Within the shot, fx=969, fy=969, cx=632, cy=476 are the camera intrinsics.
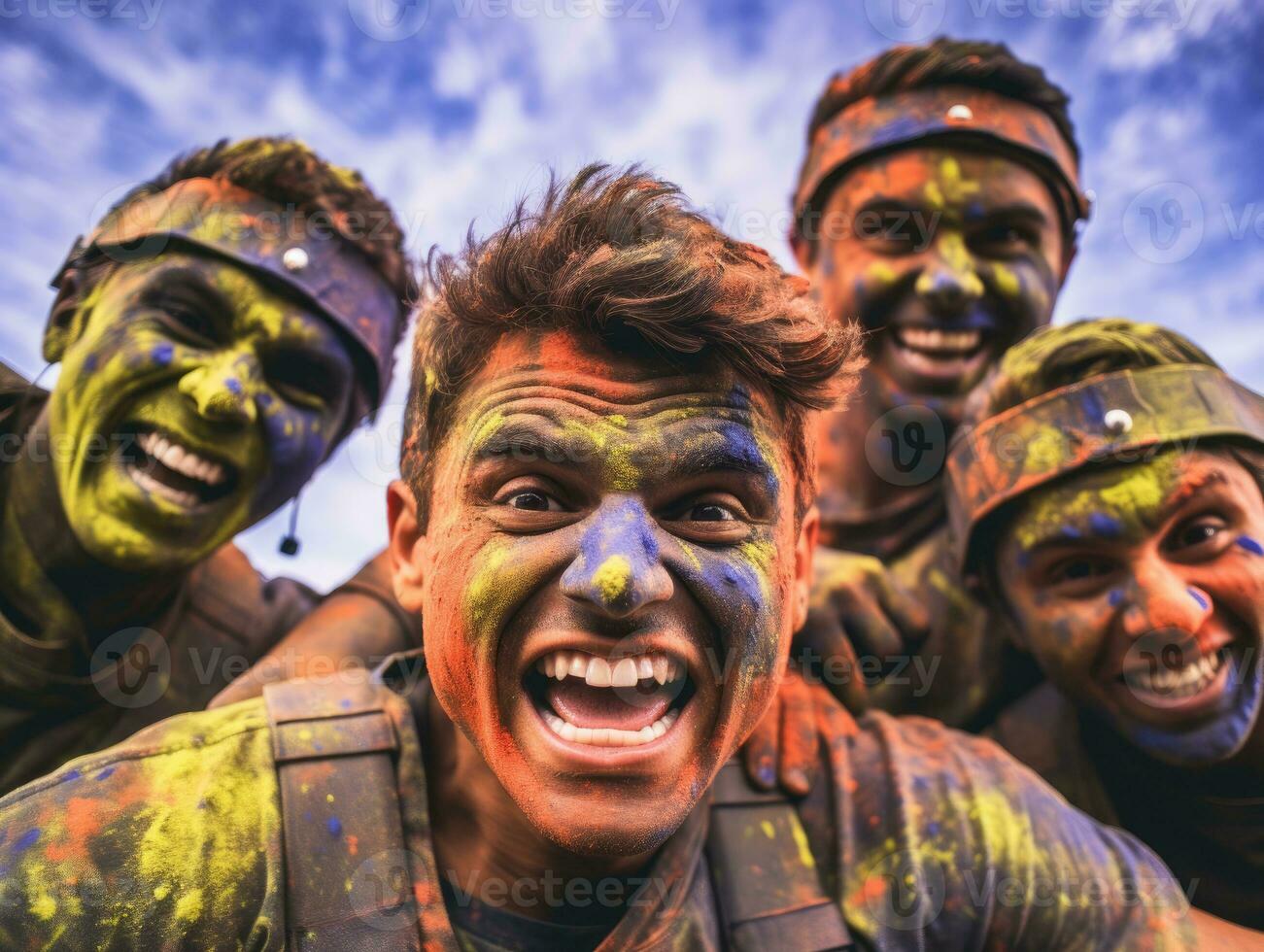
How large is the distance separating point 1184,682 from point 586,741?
1.71 meters

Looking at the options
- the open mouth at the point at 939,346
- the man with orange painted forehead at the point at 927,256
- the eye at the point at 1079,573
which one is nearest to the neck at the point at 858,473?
the man with orange painted forehead at the point at 927,256

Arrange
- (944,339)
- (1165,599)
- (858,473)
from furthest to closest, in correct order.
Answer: (858,473)
(944,339)
(1165,599)

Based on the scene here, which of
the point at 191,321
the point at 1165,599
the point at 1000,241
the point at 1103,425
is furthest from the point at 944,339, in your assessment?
the point at 191,321

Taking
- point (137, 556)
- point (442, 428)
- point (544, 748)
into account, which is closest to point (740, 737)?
point (544, 748)

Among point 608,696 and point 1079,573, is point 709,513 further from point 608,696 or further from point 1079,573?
point 1079,573

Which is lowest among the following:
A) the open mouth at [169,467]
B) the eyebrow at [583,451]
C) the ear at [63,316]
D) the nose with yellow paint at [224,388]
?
the eyebrow at [583,451]

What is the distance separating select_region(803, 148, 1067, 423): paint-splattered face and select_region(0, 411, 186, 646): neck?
2.62m

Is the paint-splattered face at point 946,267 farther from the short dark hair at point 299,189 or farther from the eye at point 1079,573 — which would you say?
the short dark hair at point 299,189

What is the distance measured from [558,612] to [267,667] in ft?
4.20

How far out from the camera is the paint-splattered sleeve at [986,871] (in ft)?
6.71

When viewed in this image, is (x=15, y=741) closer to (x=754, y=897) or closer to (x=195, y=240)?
(x=195, y=240)

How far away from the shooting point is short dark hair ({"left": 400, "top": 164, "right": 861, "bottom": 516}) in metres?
1.90

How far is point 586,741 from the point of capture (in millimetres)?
1722

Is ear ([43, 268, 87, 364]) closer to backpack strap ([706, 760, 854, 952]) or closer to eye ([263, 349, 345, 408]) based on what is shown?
eye ([263, 349, 345, 408])
